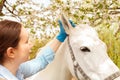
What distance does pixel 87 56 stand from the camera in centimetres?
251

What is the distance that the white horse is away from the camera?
2.40 meters

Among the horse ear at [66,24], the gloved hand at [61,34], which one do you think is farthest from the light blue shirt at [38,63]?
the horse ear at [66,24]

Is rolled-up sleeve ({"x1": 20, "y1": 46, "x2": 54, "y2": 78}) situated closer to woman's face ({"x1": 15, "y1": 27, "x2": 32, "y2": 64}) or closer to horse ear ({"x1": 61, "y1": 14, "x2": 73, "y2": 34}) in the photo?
horse ear ({"x1": 61, "y1": 14, "x2": 73, "y2": 34})

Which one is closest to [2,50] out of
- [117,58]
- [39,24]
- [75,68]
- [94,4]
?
[75,68]

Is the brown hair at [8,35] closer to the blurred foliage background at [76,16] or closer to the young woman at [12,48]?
the young woman at [12,48]

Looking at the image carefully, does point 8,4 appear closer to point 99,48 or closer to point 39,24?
point 39,24

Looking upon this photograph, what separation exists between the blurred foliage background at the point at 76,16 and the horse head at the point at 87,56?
11.8 ft

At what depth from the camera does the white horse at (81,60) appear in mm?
2402

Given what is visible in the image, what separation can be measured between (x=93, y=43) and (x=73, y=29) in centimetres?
24

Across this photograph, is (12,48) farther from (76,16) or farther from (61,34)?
(76,16)

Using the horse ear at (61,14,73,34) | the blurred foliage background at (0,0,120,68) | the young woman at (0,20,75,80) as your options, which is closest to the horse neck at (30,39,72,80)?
the horse ear at (61,14,73,34)

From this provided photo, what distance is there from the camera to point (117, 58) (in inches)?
251

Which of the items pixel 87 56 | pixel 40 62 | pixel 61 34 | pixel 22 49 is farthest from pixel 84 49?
pixel 22 49

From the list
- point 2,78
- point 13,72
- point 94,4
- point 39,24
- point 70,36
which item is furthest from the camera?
point 39,24
